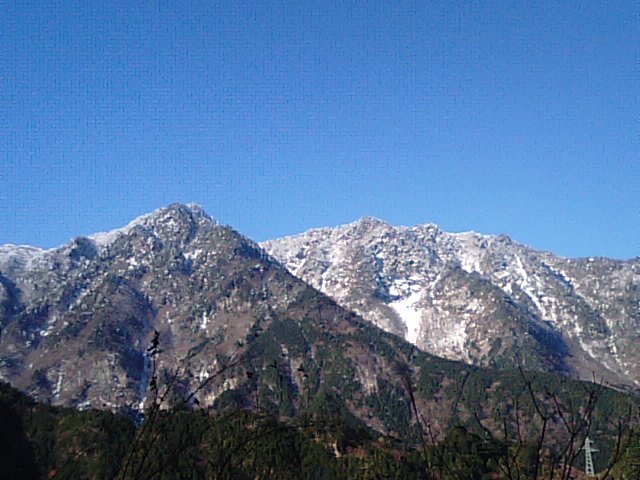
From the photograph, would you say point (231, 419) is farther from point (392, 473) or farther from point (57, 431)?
point (57, 431)

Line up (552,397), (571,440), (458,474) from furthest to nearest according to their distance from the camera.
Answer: (458,474)
(552,397)
(571,440)

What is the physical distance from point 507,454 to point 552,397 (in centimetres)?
65

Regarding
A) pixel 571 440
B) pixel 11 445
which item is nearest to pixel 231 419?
pixel 571 440

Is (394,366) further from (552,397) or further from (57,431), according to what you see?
(57,431)

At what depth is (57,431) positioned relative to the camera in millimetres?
117750

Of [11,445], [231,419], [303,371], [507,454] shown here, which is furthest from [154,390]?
[11,445]

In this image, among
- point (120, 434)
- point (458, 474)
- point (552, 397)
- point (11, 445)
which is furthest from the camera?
point (120, 434)

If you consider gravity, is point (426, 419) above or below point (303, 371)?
below

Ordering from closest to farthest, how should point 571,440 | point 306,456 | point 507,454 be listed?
point 571,440 → point 507,454 → point 306,456

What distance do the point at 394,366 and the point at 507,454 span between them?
1.18 m

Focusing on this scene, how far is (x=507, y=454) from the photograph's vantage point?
4605 millimetres

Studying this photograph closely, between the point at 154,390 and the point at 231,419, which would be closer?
the point at 154,390

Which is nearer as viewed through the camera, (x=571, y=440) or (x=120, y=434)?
(x=571, y=440)

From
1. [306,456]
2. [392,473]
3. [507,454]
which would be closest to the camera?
[507,454]
